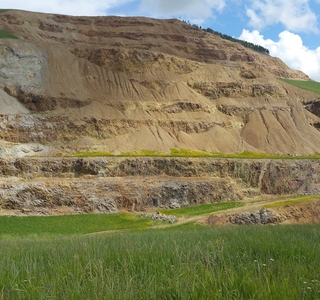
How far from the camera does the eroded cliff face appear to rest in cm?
3984

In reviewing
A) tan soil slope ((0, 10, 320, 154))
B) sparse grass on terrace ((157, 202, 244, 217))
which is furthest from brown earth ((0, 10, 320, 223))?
sparse grass on terrace ((157, 202, 244, 217))

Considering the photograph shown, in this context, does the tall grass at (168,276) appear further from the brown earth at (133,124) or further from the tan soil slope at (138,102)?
the tan soil slope at (138,102)

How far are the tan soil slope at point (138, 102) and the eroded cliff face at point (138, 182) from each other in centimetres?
1242

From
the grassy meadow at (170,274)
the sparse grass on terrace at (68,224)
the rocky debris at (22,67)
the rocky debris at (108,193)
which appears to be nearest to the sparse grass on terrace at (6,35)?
the rocky debris at (22,67)

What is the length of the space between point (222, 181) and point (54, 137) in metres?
26.5

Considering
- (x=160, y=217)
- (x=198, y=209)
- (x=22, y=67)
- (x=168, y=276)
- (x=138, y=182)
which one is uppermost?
(x=22, y=67)

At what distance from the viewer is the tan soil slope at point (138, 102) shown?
63500 mm

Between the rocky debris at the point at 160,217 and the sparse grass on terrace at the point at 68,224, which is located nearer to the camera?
the sparse grass on terrace at the point at 68,224

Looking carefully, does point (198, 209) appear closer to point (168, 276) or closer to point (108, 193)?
point (108, 193)

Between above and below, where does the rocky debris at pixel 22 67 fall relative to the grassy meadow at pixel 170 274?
above

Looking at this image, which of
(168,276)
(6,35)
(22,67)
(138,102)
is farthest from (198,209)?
(6,35)

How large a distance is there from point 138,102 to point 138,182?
3312cm

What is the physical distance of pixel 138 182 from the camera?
147ft

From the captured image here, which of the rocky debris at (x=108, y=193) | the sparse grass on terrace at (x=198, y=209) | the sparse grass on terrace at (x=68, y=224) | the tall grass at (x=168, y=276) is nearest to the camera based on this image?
the tall grass at (x=168, y=276)
